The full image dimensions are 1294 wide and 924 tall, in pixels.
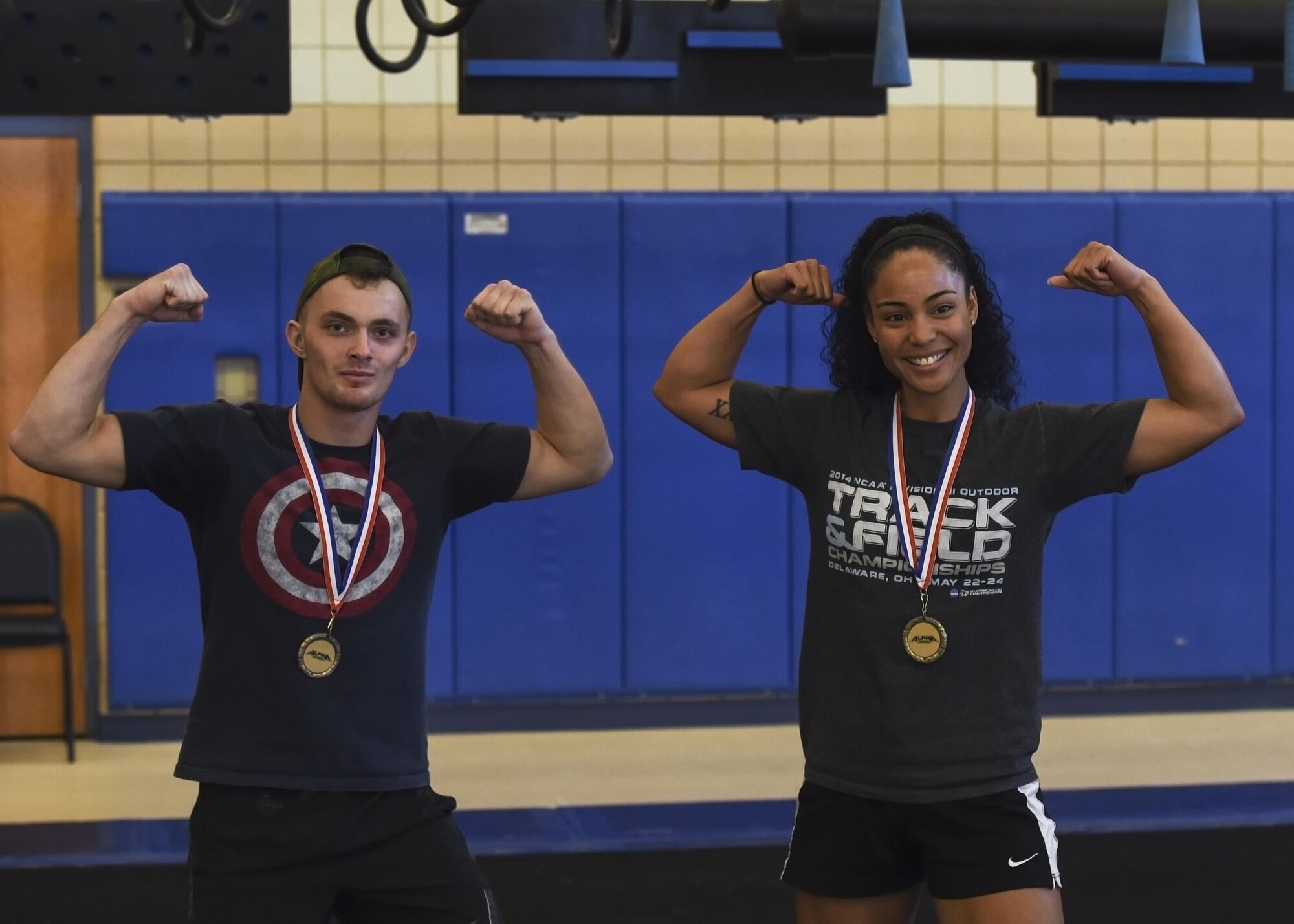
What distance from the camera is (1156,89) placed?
4258 millimetres

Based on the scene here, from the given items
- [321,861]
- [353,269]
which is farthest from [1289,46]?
[321,861]

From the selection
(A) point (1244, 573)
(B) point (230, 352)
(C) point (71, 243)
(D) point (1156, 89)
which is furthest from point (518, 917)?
(A) point (1244, 573)

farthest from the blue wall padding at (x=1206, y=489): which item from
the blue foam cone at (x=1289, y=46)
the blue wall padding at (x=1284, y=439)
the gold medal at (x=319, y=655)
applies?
the gold medal at (x=319, y=655)

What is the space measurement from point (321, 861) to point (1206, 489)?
17.2ft

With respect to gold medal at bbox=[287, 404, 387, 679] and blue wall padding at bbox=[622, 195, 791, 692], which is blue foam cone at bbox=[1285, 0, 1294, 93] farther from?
blue wall padding at bbox=[622, 195, 791, 692]

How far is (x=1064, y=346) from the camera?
6707 mm

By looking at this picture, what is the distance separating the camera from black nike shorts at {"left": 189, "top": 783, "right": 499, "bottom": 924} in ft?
7.80

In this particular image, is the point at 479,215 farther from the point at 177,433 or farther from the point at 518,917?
the point at 177,433

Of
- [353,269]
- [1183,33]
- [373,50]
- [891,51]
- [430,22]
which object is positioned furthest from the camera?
[373,50]

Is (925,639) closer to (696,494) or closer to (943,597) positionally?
(943,597)

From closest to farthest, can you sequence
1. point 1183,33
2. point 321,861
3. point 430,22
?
point 321,861
point 1183,33
point 430,22

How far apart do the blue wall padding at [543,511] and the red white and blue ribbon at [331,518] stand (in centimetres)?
390

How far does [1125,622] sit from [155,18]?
15.2 feet

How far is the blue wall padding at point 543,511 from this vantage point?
6.44 m
